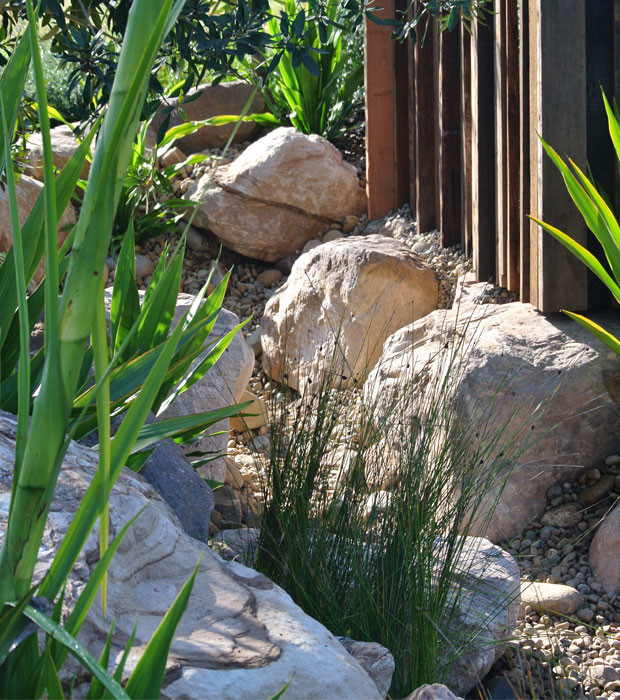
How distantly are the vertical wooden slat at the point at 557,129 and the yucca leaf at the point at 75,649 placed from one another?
9.33 ft

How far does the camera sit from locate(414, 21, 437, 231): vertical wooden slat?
4.45 m

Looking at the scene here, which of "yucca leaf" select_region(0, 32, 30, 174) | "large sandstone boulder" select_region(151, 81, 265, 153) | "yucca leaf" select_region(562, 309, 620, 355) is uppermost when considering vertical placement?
"large sandstone boulder" select_region(151, 81, 265, 153)

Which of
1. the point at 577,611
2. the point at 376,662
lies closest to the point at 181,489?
the point at 376,662

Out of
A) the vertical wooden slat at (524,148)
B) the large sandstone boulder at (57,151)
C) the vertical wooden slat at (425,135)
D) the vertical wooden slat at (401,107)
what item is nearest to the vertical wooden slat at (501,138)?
the vertical wooden slat at (524,148)

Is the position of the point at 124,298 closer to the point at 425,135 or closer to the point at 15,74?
the point at 15,74

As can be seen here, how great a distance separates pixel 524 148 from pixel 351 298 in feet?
3.72

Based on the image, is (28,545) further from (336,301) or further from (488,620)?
(336,301)

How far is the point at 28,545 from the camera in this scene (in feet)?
1.90

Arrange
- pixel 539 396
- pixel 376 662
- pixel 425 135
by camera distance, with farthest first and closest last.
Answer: pixel 425 135
pixel 539 396
pixel 376 662

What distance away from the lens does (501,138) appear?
3.64 meters

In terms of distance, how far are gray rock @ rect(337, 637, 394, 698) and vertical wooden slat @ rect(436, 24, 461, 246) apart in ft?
10.3

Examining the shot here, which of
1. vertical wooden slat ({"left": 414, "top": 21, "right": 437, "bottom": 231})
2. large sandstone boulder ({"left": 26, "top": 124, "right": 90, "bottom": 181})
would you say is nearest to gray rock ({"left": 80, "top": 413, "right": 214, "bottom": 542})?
vertical wooden slat ({"left": 414, "top": 21, "right": 437, "bottom": 231})

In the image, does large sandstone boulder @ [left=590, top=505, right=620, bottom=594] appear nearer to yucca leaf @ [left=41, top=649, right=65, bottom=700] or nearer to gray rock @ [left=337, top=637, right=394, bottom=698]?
gray rock @ [left=337, top=637, right=394, bottom=698]

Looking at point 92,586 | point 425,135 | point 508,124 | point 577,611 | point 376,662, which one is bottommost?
point 577,611
